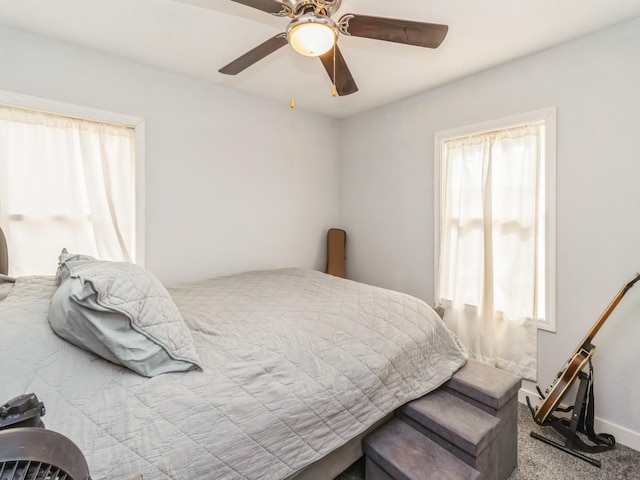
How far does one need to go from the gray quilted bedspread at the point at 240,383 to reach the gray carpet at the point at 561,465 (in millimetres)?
631

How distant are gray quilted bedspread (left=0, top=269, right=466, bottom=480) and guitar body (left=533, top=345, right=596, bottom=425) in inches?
25.0

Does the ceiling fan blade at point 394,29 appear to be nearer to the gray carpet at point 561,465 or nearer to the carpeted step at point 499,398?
the carpeted step at point 499,398

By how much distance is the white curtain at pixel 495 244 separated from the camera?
2275 mm

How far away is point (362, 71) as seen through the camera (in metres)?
2.50

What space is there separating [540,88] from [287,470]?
2809 millimetres

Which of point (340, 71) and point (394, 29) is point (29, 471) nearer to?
point (394, 29)

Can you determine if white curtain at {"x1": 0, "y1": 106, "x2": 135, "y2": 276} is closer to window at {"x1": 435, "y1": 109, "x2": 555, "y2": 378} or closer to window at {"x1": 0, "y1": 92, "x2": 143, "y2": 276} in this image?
window at {"x1": 0, "y1": 92, "x2": 143, "y2": 276}

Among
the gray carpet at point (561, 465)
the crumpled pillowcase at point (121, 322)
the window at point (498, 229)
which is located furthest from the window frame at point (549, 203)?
the crumpled pillowcase at point (121, 322)

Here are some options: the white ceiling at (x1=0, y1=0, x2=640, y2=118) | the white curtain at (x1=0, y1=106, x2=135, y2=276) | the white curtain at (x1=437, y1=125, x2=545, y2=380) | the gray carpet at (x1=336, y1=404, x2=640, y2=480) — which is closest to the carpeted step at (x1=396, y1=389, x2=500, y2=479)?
the gray carpet at (x1=336, y1=404, x2=640, y2=480)

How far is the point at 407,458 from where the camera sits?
1.37 meters

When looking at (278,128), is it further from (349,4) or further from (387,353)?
(387,353)

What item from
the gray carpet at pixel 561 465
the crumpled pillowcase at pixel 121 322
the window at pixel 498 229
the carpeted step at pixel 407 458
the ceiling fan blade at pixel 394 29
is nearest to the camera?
the crumpled pillowcase at pixel 121 322

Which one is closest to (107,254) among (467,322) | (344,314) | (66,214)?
(66,214)

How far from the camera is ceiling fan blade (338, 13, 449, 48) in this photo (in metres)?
1.41
